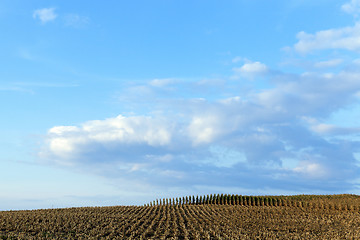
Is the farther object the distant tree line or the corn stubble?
the distant tree line

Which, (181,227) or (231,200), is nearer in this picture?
(181,227)

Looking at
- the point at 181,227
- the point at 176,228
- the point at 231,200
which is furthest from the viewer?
the point at 231,200

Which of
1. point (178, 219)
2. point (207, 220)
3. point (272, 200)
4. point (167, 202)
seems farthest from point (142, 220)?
point (272, 200)

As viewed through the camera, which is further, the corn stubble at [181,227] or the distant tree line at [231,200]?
the distant tree line at [231,200]

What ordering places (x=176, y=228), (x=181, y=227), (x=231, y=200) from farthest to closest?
1. (x=231, y=200)
2. (x=181, y=227)
3. (x=176, y=228)

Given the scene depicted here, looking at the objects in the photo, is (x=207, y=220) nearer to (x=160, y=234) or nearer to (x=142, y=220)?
(x=142, y=220)

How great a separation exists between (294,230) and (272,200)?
30497 mm

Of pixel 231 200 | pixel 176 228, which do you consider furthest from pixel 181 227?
pixel 231 200

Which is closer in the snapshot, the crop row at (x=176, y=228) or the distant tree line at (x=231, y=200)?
the crop row at (x=176, y=228)

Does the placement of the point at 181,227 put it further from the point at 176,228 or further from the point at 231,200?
the point at 231,200

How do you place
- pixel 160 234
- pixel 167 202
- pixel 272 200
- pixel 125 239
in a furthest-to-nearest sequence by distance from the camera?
pixel 272 200, pixel 167 202, pixel 160 234, pixel 125 239

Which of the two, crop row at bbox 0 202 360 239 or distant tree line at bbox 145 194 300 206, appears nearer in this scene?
crop row at bbox 0 202 360 239

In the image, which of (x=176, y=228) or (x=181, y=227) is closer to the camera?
(x=176, y=228)

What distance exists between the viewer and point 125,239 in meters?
22.7
